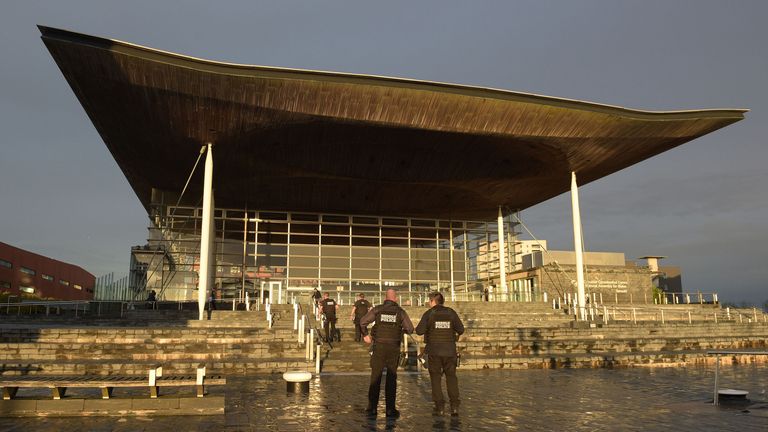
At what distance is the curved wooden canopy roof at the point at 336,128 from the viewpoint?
19.0 m

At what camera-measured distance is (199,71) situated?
60.8 ft

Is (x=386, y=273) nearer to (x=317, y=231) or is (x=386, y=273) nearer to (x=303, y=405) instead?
(x=317, y=231)

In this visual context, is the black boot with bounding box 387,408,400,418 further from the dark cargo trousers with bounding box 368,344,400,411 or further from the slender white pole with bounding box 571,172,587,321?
the slender white pole with bounding box 571,172,587,321

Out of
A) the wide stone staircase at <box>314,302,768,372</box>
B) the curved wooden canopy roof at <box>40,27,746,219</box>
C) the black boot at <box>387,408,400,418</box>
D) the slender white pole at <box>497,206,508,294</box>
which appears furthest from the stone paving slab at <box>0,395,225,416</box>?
the slender white pole at <box>497,206,508,294</box>

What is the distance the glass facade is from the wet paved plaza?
69.5ft

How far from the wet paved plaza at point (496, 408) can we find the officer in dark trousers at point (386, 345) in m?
0.28

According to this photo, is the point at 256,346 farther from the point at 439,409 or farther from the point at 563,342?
the point at 563,342

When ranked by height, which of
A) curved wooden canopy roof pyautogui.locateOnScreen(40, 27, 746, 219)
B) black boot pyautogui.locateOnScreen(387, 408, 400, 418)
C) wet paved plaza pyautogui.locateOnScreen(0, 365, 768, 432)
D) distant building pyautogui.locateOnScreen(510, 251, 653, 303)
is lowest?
wet paved plaza pyautogui.locateOnScreen(0, 365, 768, 432)

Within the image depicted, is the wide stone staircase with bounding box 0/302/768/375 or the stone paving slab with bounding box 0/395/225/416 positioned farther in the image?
the wide stone staircase with bounding box 0/302/768/375

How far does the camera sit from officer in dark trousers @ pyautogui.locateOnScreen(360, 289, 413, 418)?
753 centimetres

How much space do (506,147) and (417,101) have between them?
5.87 m

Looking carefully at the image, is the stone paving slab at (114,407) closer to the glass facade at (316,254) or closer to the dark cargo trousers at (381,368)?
the dark cargo trousers at (381,368)

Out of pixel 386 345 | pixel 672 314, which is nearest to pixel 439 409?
pixel 386 345

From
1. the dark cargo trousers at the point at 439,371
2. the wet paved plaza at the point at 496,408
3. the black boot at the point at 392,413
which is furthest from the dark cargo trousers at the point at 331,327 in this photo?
the black boot at the point at 392,413
